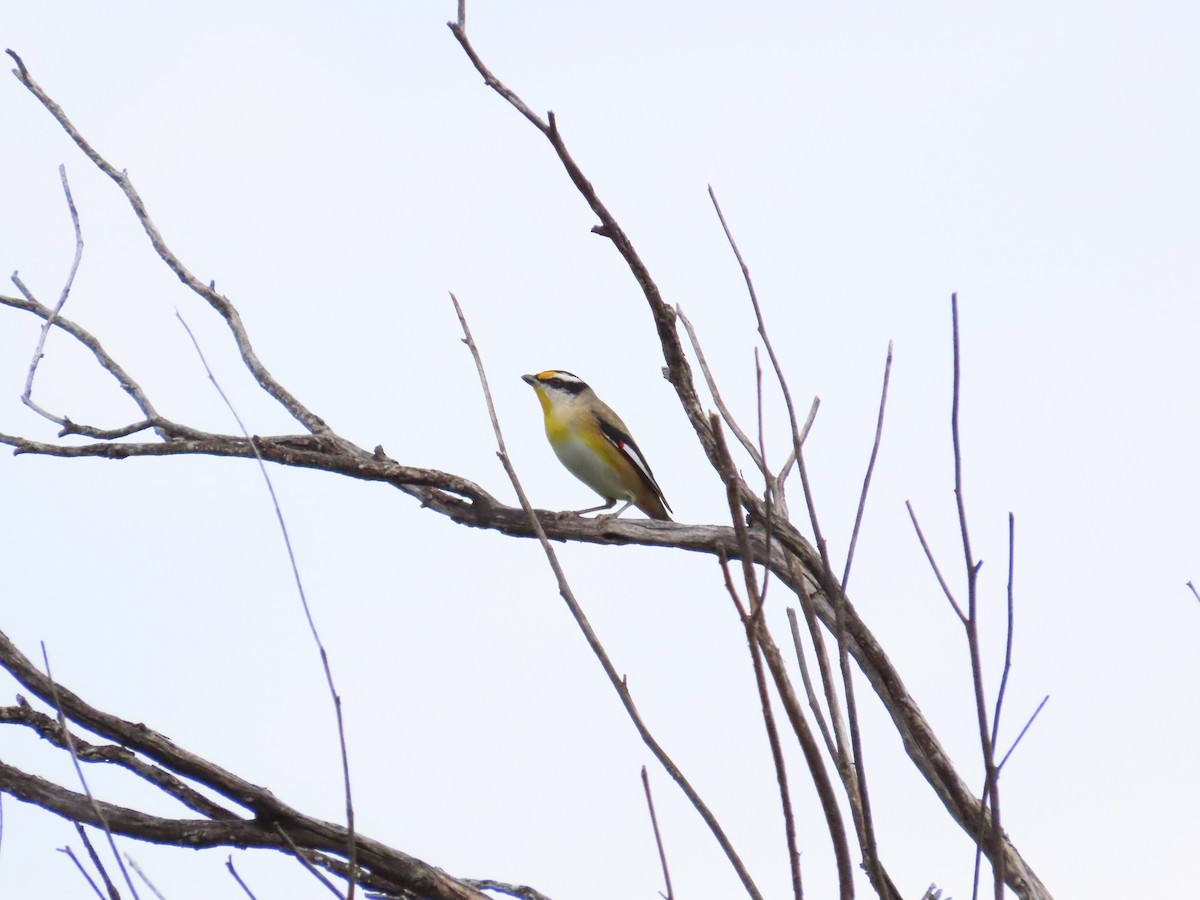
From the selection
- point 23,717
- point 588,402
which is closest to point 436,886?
point 23,717

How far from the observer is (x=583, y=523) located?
5543 mm

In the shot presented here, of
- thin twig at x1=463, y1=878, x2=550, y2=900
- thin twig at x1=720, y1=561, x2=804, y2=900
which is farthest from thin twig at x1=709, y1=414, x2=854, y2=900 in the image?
thin twig at x1=463, y1=878, x2=550, y2=900

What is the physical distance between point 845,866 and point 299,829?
1.79 meters

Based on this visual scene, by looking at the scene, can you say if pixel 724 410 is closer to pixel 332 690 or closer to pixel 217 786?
pixel 332 690

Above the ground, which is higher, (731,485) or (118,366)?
(118,366)

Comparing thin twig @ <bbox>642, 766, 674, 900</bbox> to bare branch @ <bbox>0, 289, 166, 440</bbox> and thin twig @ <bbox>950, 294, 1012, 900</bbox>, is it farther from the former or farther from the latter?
bare branch @ <bbox>0, 289, 166, 440</bbox>

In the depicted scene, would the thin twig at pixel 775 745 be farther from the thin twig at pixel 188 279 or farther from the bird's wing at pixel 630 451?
the bird's wing at pixel 630 451

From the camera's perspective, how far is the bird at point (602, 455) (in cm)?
852

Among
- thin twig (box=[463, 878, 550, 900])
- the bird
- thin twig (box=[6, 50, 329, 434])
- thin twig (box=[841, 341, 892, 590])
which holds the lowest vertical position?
thin twig (box=[463, 878, 550, 900])

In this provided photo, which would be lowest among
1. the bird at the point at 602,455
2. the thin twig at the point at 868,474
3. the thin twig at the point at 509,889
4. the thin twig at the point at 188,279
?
the thin twig at the point at 509,889

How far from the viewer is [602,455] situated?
336 inches

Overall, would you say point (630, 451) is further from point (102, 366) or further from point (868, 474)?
point (868, 474)

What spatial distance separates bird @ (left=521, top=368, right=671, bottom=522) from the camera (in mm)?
8523

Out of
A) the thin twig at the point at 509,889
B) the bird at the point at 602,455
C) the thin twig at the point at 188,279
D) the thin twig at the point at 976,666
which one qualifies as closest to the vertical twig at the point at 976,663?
the thin twig at the point at 976,666
